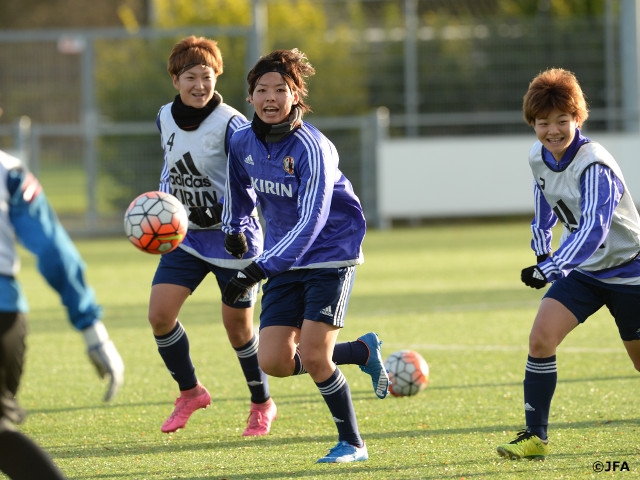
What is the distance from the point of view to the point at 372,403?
696cm

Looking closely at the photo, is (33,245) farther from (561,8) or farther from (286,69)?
(561,8)

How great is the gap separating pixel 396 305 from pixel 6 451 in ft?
25.0

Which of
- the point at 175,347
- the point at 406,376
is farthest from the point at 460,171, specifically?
the point at 175,347

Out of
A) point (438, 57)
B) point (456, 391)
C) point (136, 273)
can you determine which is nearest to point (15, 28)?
point (438, 57)

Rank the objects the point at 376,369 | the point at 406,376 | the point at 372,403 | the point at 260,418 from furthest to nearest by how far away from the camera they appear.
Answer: the point at 406,376 < the point at 372,403 < the point at 260,418 < the point at 376,369

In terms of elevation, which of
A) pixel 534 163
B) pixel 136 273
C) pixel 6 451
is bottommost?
pixel 136 273

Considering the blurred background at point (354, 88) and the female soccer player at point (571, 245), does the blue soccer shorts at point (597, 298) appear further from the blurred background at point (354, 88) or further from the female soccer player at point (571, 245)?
the blurred background at point (354, 88)

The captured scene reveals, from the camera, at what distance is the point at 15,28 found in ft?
126

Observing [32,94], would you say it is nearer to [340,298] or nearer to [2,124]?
[2,124]

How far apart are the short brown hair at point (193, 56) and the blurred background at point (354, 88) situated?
1407 cm

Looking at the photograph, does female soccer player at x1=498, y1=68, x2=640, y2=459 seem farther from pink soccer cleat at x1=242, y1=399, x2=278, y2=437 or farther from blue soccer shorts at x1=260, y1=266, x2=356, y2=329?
pink soccer cleat at x1=242, y1=399, x2=278, y2=437

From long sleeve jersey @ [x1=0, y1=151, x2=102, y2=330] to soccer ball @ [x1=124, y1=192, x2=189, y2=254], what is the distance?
171cm

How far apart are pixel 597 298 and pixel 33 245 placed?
2.73 m

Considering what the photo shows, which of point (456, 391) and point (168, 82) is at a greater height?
point (168, 82)
